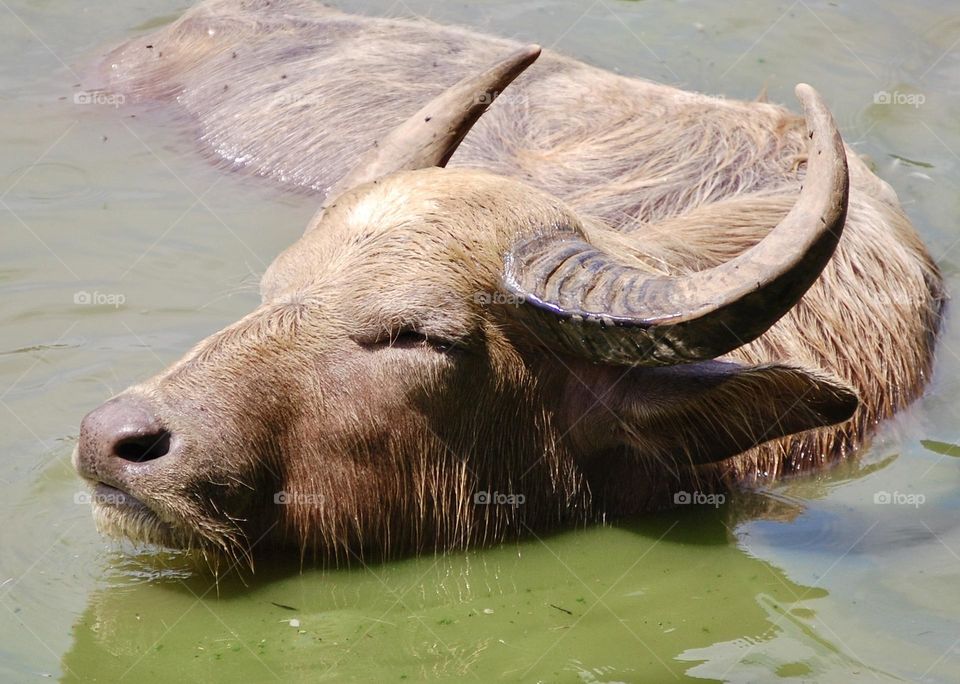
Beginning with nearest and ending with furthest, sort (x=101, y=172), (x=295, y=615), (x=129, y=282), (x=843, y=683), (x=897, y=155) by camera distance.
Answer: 1. (x=843, y=683)
2. (x=295, y=615)
3. (x=129, y=282)
4. (x=101, y=172)
5. (x=897, y=155)

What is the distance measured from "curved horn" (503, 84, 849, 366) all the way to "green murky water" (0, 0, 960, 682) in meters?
1.01

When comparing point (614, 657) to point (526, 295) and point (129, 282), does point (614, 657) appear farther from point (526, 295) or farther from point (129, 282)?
point (129, 282)

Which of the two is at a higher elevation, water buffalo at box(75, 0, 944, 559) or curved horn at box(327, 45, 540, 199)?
curved horn at box(327, 45, 540, 199)

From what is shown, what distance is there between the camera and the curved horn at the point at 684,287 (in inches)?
181

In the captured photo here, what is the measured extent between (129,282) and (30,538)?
2566 mm

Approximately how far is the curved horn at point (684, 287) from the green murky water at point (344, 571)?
1013 mm

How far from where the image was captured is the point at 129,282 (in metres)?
7.82

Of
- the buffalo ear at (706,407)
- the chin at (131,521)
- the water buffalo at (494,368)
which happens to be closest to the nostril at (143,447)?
the water buffalo at (494,368)

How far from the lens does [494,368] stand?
18.0 feet

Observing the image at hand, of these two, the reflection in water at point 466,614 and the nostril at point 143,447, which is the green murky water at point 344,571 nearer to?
the reflection in water at point 466,614

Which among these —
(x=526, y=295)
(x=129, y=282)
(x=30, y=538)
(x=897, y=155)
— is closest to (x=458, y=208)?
(x=526, y=295)

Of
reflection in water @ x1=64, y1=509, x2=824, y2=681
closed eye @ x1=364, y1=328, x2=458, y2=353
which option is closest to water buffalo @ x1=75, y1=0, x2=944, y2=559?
closed eye @ x1=364, y1=328, x2=458, y2=353

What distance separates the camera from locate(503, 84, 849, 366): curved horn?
4.59 meters

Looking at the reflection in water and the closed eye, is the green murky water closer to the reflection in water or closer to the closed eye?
the reflection in water
